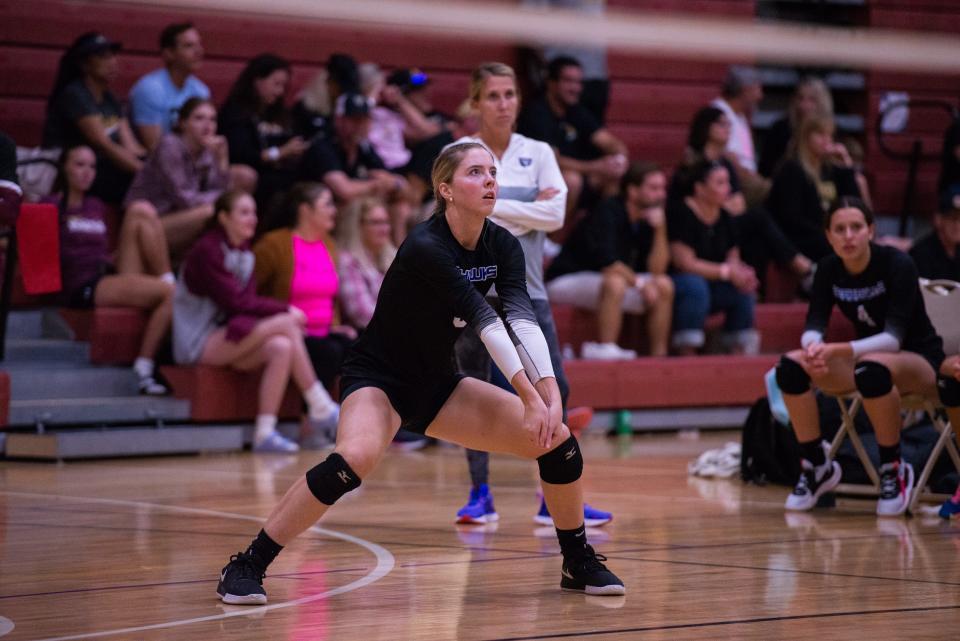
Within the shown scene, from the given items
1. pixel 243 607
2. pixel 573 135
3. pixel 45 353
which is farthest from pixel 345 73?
pixel 243 607

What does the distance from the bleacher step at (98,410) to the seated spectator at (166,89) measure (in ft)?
6.68

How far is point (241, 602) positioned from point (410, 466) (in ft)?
15.1

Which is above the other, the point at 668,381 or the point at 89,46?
the point at 89,46

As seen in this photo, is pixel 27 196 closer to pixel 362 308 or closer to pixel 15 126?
pixel 15 126

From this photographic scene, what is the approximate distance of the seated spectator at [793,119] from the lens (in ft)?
42.6

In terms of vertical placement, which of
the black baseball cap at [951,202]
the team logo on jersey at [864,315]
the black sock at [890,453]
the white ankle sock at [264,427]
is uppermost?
the black baseball cap at [951,202]

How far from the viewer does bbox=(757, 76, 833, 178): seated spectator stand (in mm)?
12977

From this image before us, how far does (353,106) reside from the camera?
10.8 metres

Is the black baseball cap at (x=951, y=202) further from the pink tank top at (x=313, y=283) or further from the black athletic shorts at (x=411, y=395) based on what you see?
the black athletic shorts at (x=411, y=395)

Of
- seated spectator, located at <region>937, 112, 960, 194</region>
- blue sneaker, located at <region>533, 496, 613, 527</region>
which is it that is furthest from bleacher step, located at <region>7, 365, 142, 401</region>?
seated spectator, located at <region>937, 112, 960, 194</region>

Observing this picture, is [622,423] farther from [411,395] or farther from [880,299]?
[411,395]

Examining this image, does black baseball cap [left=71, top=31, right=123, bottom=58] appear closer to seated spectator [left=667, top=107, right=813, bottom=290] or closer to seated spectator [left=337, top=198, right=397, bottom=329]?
seated spectator [left=337, top=198, right=397, bottom=329]

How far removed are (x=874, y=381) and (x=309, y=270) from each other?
465 centimetres

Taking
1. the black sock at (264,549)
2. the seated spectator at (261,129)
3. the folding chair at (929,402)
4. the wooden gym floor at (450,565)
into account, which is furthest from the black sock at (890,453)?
the seated spectator at (261,129)
